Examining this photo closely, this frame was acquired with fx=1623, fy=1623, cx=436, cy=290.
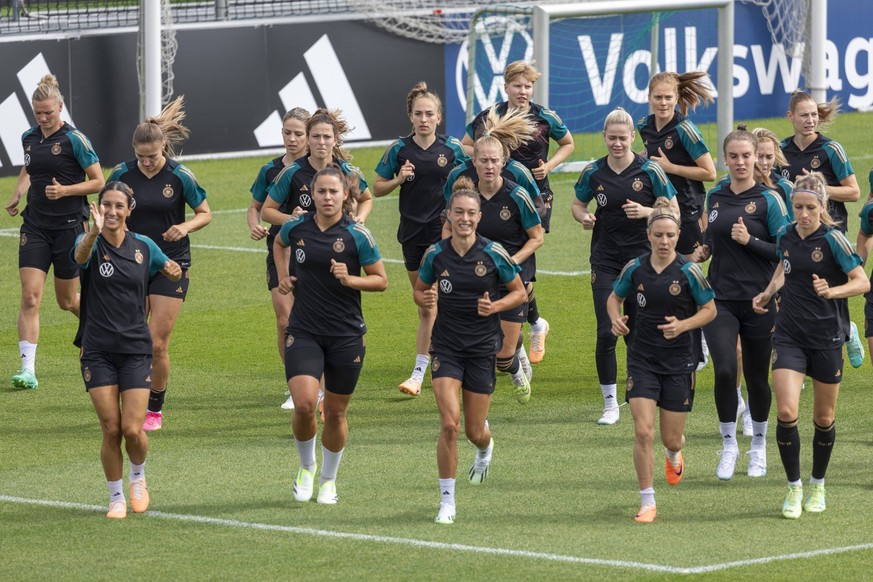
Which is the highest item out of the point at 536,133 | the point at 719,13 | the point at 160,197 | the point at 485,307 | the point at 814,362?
the point at 719,13

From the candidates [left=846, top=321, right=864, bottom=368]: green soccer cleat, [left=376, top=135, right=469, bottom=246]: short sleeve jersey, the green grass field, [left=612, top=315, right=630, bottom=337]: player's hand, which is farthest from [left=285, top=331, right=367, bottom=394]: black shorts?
[left=846, top=321, right=864, bottom=368]: green soccer cleat

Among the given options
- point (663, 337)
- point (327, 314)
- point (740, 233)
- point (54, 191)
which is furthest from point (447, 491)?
point (54, 191)

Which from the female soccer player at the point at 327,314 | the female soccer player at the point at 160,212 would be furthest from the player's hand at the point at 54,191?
the female soccer player at the point at 327,314

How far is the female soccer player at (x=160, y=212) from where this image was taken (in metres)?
11.5

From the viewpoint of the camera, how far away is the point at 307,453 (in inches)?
385

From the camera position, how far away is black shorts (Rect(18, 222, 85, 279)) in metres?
12.9

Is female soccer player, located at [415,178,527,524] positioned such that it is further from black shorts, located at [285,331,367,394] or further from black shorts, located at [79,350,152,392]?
black shorts, located at [79,350,152,392]

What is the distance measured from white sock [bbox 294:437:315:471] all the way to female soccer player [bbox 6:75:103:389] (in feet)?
12.8

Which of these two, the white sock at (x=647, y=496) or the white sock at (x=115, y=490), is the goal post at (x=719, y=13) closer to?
the white sock at (x=647, y=496)

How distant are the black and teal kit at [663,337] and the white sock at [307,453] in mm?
1932

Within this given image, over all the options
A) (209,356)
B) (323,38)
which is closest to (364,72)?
(323,38)

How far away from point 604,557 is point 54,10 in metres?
20.7

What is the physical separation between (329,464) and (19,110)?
548 inches

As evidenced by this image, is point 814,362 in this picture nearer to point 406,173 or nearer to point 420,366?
point 406,173
